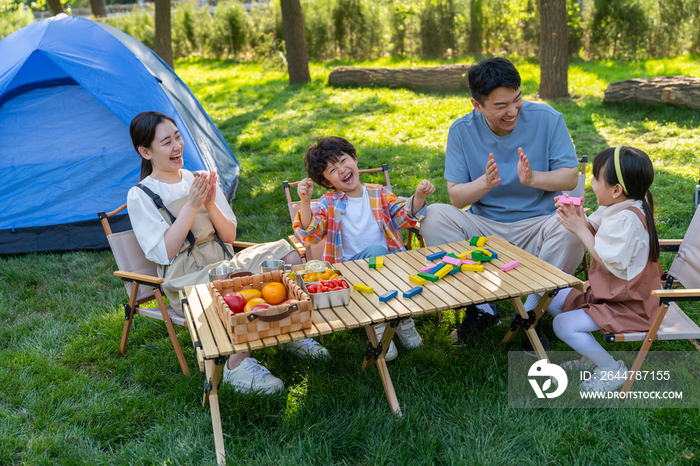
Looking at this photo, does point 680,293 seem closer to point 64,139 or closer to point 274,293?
point 274,293

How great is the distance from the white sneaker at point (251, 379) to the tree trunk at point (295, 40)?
8531 mm

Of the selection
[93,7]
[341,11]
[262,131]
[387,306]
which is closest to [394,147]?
[262,131]

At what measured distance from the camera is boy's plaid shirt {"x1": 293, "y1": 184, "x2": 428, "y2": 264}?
318 centimetres

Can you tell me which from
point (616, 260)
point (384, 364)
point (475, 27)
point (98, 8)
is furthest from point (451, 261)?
point (98, 8)

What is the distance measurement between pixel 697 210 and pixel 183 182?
113 inches

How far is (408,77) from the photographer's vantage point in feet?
32.3

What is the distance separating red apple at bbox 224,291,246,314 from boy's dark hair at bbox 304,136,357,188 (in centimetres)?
123

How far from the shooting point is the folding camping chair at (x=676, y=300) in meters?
2.25

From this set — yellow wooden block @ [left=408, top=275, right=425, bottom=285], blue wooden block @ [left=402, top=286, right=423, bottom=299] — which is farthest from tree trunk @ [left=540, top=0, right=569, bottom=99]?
blue wooden block @ [left=402, top=286, right=423, bottom=299]

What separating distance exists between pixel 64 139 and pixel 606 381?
459 cm

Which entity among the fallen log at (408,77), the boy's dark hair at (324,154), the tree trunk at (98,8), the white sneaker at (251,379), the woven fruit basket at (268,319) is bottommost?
the white sneaker at (251,379)

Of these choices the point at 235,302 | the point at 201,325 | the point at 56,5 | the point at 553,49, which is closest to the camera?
the point at 235,302

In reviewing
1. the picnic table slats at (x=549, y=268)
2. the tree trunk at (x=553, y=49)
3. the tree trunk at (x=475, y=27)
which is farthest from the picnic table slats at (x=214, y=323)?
the tree trunk at (x=475, y=27)

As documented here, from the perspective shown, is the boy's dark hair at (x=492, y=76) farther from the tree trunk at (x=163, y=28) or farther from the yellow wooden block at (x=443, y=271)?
the tree trunk at (x=163, y=28)
